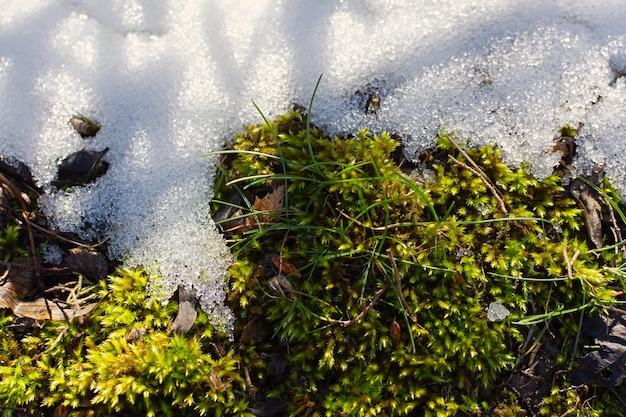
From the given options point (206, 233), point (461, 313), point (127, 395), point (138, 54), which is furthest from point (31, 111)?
point (461, 313)

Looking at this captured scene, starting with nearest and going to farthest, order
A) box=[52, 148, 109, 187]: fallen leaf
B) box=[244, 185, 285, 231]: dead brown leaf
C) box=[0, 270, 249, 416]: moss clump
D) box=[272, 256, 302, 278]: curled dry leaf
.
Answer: box=[0, 270, 249, 416]: moss clump, box=[272, 256, 302, 278]: curled dry leaf, box=[244, 185, 285, 231]: dead brown leaf, box=[52, 148, 109, 187]: fallen leaf

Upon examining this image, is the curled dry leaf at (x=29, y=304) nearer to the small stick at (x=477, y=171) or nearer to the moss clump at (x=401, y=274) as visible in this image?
the moss clump at (x=401, y=274)

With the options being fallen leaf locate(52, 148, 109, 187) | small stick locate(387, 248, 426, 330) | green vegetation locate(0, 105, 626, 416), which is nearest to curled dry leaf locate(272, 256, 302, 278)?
green vegetation locate(0, 105, 626, 416)

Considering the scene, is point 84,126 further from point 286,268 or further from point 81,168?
point 286,268

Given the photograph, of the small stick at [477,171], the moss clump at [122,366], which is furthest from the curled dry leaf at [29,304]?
the small stick at [477,171]

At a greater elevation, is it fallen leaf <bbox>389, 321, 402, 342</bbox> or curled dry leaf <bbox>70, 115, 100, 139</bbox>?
curled dry leaf <bbox>70, 115, 100, 139</bbox>

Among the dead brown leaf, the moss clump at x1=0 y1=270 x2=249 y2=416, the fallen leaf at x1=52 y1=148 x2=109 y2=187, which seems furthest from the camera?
the fallen leaf at x1=52 y1=148 x2=109 y2=187

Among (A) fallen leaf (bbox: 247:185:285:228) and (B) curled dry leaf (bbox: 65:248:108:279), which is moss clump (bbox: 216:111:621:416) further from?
(B) curled dry leaf (bbox: 65:248:108:279)

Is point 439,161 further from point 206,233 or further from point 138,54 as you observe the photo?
point 138,54
